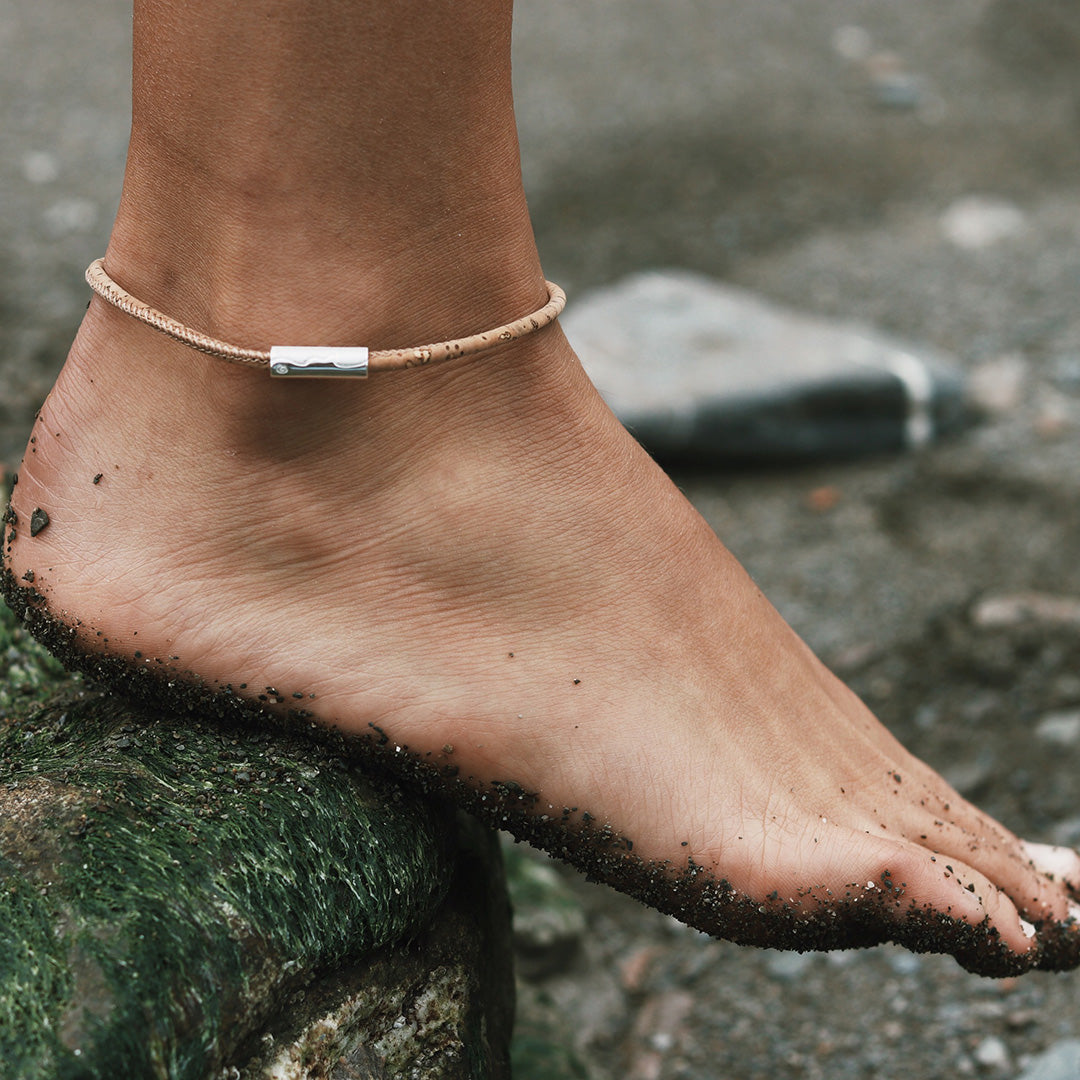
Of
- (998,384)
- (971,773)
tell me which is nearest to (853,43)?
(998,384)

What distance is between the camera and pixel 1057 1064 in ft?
5.07

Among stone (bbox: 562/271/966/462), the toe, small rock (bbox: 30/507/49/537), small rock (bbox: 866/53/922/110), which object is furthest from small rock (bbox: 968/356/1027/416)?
small rock (bbox: 30/507/49/537)

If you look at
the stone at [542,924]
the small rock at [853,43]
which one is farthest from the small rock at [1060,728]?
the small rock at [853,43]

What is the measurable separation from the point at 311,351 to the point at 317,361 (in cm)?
1

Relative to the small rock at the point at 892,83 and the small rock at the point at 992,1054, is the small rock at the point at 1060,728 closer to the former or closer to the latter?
the small rock at the point at 992,1054

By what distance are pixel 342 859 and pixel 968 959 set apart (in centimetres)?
69

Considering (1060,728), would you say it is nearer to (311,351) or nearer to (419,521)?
(419,521)

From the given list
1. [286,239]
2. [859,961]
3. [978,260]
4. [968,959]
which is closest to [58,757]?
[286,239]

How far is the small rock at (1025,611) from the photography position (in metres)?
2.35

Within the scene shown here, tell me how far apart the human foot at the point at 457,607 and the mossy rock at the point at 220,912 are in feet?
0.24

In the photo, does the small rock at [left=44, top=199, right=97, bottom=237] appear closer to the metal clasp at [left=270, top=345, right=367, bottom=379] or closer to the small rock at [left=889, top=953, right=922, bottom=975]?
the metal clasp at [left=270, top=345, right=367, bottom=379]

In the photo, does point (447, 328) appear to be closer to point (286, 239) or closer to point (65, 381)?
point (286, 239)

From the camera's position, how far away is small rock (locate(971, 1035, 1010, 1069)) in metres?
1.64

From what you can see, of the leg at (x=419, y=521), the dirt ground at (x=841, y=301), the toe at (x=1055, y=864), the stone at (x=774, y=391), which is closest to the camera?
the leg at (x=419, y=521)
